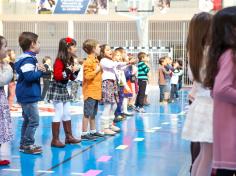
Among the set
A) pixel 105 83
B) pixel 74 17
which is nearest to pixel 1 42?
pixel 105 83

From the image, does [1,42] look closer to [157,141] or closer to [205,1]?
[157,141]

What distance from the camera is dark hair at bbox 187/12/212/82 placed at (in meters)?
3.51

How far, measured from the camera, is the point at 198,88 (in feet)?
12.1

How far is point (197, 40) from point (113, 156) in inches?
110

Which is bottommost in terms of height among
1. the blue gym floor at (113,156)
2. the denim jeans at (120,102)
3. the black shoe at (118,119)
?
the blue gym floor at (113,156)

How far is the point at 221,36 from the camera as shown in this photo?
2.85 metres

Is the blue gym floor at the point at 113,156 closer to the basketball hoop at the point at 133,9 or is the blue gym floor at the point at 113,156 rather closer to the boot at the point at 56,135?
the boot at the point at 56,135

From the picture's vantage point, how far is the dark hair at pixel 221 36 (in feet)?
9.25

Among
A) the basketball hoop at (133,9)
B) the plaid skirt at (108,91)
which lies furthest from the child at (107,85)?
the basketball hoop at (133,9)

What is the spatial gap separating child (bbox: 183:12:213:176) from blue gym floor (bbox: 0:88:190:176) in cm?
160

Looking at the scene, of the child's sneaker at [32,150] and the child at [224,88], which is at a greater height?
the child at [224,88]

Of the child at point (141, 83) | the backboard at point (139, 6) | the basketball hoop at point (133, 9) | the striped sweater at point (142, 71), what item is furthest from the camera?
the basketball hoop at point (133, 9)

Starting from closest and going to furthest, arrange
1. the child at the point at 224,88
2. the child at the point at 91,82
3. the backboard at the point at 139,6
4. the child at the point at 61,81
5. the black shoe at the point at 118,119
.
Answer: the child at the point at 224,88
the child at the point at 61,81
the child at the point at 91,82
the black shoe at the point at 118,119
the backboard at the point at 139,6

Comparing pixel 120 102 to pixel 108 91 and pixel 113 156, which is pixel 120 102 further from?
pixel 113 156
